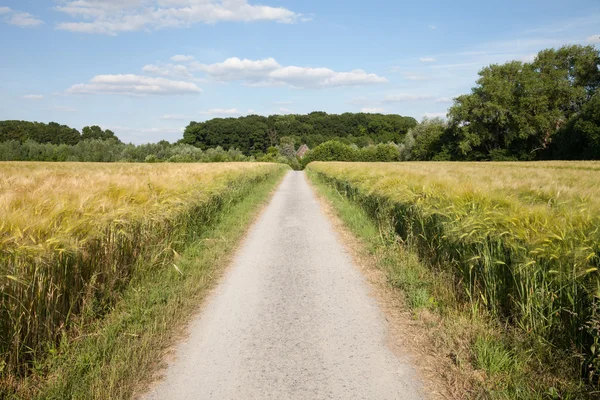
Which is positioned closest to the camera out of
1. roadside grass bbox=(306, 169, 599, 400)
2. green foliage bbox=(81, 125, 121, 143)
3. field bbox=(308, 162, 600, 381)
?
roadside grass bbox=(306, 169, 599, 400)

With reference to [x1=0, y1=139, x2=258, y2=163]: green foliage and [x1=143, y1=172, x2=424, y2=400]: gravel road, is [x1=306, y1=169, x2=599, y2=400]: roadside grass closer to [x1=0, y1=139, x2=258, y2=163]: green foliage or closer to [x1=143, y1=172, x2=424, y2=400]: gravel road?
[x1=143, y1=172, x2=424, y2=400]: gravel road

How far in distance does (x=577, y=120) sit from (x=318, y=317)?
52.5 meters

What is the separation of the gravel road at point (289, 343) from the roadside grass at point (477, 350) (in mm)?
427

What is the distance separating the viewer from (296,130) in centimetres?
15150

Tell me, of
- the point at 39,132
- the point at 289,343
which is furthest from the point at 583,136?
the point at 39,132

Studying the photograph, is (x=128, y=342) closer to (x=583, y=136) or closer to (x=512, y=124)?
(x=583, y=136)

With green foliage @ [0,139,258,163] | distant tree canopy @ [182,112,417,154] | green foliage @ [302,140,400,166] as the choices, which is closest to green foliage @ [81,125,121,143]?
distant tree canopy @ [182,112,417,154]

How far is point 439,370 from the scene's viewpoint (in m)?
3.24

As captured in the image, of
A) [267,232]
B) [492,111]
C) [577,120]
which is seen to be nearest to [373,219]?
[267,232]

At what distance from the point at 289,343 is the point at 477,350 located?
1.82 m

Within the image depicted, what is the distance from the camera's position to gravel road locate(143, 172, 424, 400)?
3006 millimetres

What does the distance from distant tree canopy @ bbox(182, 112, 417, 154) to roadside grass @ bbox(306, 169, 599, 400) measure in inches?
5009

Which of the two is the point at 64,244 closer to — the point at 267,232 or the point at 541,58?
the point at 267,232

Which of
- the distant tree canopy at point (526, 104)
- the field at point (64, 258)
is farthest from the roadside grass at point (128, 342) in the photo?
the distant tree canopy at point (526, 104)
